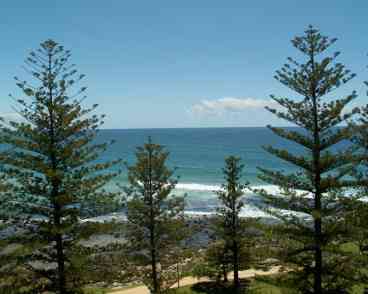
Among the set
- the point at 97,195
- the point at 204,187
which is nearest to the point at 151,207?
the point at 97,195

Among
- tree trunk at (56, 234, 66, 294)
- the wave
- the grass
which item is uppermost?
the wave

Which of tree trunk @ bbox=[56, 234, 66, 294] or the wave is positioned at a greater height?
the wave

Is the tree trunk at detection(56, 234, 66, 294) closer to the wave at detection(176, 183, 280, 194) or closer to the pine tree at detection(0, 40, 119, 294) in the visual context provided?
the pine tree at detection(0, 40, 119, 294)

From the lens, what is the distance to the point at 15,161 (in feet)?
44.6

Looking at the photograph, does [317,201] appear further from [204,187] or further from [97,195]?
[204,187]

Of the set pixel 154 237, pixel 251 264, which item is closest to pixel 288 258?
pixel 154 237

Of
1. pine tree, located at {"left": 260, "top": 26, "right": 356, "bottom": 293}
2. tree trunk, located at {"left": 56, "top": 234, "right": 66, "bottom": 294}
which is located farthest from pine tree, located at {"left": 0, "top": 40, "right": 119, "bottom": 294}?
pine tree, located at {"left": 260, "top": 26, "right": 356, "bottom": 293}

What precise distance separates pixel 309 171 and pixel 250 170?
6225 cm

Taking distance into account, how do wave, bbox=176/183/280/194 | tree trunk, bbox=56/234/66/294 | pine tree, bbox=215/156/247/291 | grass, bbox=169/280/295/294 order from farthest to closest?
wave, bbox=176/183/280/194 < pine tree, bbox=215/156/247/291 < grass, bbox=169/280/295/294 < tree trunk, bbox=56/234/66/294

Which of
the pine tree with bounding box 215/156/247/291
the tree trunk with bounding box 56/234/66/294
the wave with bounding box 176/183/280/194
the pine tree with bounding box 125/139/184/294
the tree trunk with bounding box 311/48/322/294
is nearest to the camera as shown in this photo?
the tree trunk with bounding box 56/234/66/294

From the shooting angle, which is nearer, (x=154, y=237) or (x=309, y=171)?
(x=309, y=171)

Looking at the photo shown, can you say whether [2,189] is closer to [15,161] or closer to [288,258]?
[15,161]

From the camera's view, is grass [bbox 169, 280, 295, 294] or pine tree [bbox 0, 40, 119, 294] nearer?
pine tree [bbox 0, 40, 119, 294]

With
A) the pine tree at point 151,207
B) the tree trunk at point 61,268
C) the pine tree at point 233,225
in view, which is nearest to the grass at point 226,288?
the pine tree at point 233,225
